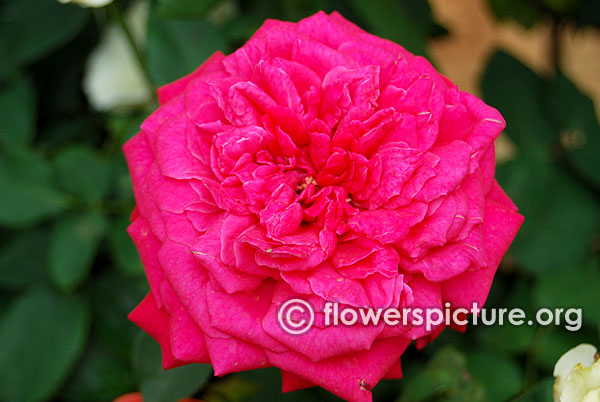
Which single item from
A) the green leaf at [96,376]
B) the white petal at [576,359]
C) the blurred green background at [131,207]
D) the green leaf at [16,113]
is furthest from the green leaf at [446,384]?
the green leaf at [16,113]

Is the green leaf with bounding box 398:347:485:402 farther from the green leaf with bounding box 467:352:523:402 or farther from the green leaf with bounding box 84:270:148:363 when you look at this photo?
the green leaf with bounding box 84:270:148:363

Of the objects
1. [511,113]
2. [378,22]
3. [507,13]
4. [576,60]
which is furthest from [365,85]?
[576,60]

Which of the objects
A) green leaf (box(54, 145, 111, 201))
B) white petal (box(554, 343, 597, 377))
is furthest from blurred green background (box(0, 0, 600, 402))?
white petal (box(554, 343, 597, 377))

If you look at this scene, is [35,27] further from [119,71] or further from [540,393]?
Answer: [540,393]

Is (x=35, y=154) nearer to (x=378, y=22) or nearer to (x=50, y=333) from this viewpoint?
(x=50, y=333)

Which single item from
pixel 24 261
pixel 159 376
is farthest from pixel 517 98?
pixel 24 261

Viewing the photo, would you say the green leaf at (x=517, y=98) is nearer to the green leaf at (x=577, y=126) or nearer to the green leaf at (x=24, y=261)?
the green leaf at (x=577, y=126)
